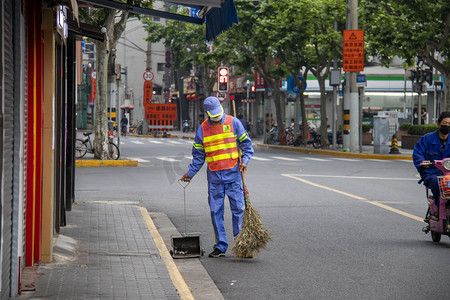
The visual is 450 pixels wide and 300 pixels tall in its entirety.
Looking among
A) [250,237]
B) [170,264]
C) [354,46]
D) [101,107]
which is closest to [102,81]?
[101,107]

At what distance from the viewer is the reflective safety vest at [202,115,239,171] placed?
891cm

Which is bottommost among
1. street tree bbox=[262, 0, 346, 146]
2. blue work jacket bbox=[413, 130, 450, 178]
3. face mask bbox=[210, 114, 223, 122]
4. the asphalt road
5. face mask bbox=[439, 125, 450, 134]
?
the asphalt road

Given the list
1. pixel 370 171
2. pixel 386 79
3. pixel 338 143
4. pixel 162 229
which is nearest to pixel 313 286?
pixel 162 229

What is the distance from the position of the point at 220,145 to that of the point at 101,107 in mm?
15888

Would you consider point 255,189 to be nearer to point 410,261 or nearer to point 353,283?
point 410,261

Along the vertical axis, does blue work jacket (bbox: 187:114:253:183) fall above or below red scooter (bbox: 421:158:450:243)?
above

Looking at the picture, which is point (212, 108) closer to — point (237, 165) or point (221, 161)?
point (221, 161)

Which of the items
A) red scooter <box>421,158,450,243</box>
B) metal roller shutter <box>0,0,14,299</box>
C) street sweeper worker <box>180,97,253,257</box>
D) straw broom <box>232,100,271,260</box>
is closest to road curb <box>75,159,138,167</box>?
street sweeper worker <box>180,97,253,257</box>

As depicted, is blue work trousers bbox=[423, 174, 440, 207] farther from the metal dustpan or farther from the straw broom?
the metal dustpan

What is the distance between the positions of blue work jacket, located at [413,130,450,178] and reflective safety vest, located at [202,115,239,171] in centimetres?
234

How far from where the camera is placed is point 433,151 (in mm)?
9789

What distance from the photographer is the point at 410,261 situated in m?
8.61

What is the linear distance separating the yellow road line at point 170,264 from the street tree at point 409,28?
2006 centimetres

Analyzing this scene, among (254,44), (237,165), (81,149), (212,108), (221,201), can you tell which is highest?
(254,44)
